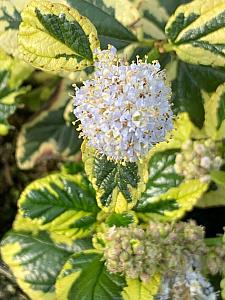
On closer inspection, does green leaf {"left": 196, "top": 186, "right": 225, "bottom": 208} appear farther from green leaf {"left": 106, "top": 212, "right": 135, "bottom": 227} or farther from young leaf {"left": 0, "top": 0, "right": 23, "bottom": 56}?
young leaf {"left": 0, "top": 0, "right": 23, "bottom": 56}

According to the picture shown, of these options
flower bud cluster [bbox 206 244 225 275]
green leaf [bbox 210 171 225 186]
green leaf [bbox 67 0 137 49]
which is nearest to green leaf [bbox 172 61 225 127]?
green leaf [bbox 67 0 137 49]

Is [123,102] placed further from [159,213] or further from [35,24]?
[159,213]

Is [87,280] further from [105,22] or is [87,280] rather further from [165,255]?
[105,22]

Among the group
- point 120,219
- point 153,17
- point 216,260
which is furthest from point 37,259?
point 153,17

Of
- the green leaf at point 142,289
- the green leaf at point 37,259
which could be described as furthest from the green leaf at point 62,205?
the green leaf at point 142,289

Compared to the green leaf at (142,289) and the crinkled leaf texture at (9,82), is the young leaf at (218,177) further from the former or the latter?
the crinkled leaf texture at (9,82)

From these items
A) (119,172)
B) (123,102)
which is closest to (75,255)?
(119,172)

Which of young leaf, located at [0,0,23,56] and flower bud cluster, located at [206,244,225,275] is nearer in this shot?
flower bud cluster, located at [206,244,225,275]
